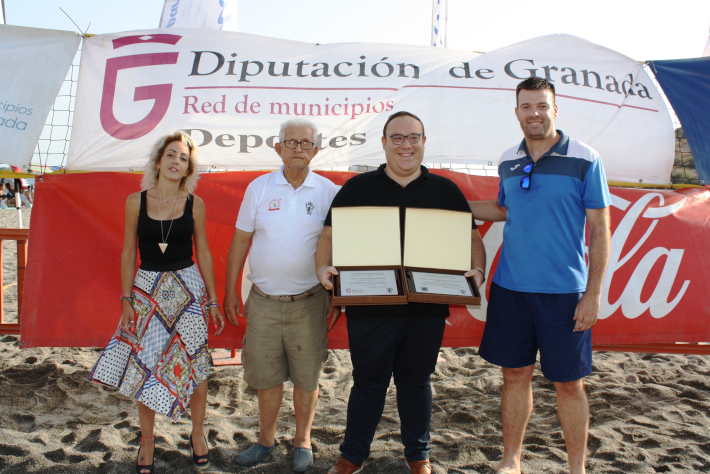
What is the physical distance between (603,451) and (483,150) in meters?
2.44

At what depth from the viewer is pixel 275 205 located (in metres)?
2.54

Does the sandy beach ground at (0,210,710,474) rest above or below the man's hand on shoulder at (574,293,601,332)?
below

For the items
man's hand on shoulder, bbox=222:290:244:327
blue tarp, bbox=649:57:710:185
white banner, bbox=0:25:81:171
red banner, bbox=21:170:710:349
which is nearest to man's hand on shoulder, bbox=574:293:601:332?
red banner, bbox=21:170:710:349

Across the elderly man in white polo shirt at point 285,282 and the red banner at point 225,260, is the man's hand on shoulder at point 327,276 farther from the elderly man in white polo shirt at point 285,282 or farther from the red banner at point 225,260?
the red banner at point 225,260

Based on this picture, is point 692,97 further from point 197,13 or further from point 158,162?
point 197,13

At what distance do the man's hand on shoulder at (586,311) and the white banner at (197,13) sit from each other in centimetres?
592

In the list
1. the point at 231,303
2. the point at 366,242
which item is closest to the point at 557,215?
the point at 366,242

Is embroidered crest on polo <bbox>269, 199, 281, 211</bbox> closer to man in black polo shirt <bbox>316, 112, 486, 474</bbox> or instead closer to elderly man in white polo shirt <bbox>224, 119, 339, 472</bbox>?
elderly man in white polo shirt <bbox>224, 119, 339, 472</bbox>

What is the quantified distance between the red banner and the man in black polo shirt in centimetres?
117

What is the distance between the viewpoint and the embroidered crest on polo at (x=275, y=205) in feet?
8.32

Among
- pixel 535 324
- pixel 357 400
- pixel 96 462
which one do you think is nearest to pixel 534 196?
pixel 535 324

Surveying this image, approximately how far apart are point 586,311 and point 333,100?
2.71 m

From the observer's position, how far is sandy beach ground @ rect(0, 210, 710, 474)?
2.62m

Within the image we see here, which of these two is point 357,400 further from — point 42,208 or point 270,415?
point 42,208
